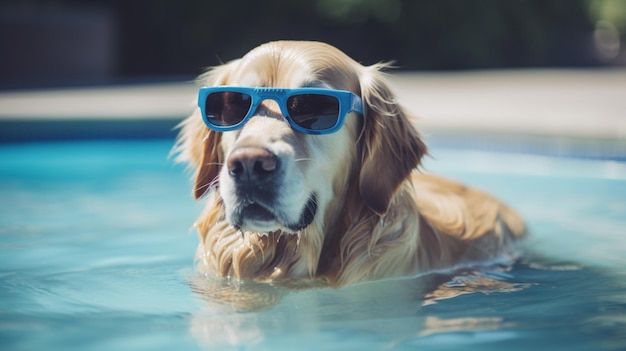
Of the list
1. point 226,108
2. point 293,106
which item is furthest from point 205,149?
point 293,106

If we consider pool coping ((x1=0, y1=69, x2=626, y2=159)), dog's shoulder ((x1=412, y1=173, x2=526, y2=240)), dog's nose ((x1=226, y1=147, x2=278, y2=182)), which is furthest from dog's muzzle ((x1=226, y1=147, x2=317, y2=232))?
pool coping ((x1=0, y1=69, x2=626, y2=159))

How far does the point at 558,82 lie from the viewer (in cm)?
1733

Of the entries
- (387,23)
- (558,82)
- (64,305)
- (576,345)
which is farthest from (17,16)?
(576,345)

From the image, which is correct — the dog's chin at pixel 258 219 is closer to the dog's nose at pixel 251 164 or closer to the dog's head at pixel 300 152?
the dog's head at pixel 300 152

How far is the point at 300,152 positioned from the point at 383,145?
495 millimetres

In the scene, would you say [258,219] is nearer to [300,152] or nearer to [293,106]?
[300,152]

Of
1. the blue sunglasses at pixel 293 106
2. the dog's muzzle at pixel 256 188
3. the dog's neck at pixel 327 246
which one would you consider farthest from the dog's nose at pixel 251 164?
the dog's neck at pixel 327 246

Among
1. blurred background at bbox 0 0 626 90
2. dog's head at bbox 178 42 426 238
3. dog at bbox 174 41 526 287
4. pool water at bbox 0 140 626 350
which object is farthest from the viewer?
blurred background at bbox 0 0 626 90

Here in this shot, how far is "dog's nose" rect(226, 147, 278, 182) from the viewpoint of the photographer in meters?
3.13

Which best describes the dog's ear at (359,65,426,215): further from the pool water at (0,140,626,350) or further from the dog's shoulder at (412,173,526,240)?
the dog's shoulder at (412,173,526,240)

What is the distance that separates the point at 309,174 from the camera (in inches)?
135

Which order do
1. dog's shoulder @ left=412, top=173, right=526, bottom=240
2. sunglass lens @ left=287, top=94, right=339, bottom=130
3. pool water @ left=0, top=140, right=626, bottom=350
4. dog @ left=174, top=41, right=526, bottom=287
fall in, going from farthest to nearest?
dog's shoulder @ left=412, top=173, right=526, bottom=240 < sunglass lens @ left=287, top=94, right=339, bottom=130 < dog @ left=174, top=41, right=526, bottom=287 < pool water @ left=0, top=140, right=626, bottom=350

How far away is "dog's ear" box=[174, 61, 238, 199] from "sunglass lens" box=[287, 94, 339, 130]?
0.49 m

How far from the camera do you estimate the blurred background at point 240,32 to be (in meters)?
21.2
